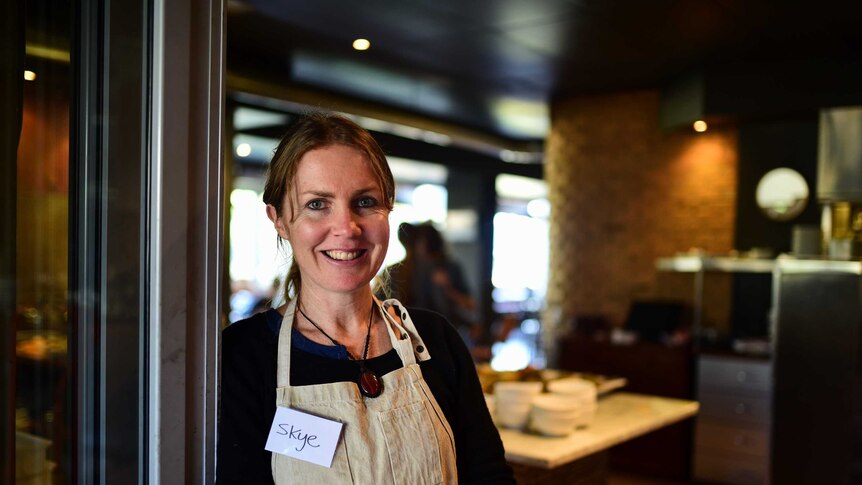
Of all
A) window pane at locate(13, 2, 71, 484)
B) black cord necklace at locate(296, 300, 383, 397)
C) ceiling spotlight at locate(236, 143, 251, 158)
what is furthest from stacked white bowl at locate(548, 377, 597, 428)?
ceiling spotlight at locate(236, 143, 251, 158)

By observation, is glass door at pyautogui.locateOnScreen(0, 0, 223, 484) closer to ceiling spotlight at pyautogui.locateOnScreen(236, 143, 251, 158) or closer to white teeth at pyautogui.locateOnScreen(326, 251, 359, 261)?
white teeth at pyautogui.locateOnScreen(326, 251, 359, 261)

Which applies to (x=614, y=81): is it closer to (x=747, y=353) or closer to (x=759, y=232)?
(x=759, y=232)

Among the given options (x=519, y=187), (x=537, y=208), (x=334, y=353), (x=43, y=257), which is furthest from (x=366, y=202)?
(x=537, y=208)

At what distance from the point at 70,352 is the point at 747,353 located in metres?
4.70

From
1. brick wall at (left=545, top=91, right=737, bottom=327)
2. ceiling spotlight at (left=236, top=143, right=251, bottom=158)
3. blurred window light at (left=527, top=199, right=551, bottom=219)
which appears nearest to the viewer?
brick wall at (left=545, top=91, right=737, bottom=327)

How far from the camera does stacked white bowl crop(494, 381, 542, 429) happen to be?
2.80m

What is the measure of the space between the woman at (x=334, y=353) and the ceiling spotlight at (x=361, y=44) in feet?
11.4

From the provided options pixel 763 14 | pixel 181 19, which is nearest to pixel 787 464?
pixel 763 14

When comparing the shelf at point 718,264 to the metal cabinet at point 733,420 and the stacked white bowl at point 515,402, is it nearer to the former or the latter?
the metal cabinet at point 733,420

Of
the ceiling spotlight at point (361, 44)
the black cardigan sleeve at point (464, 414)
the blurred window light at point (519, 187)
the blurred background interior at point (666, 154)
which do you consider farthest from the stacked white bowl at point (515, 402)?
the blurred window light at point (519, 187)

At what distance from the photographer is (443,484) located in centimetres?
147

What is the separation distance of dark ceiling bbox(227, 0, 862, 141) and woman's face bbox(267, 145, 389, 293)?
9.07 feet

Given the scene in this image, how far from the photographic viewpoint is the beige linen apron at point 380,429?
4.45 feet

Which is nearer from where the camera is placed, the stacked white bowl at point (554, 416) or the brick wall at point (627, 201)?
the stacked white bowl at point (554, 416)
